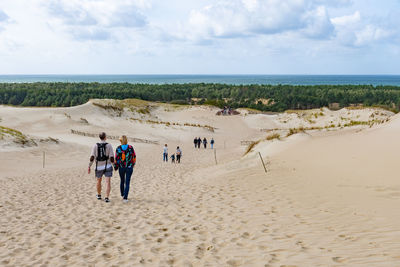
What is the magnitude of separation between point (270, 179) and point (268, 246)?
598cm

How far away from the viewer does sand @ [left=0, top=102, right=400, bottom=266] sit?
5.74 meters

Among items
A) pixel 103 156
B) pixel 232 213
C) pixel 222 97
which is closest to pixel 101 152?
pixel 103 156

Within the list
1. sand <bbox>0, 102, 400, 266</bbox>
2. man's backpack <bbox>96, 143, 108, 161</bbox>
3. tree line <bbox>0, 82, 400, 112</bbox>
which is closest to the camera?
sand <bbox>0, 102, 400, 266</bbox>

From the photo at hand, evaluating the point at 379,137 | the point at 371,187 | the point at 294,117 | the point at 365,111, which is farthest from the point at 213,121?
the point at 371,187

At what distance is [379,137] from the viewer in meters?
13.7

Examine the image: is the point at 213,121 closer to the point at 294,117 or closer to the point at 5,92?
the point at 294,117

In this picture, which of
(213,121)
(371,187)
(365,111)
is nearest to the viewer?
(371,187)

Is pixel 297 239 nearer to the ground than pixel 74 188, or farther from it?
farther from it

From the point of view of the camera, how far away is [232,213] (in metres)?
8.49

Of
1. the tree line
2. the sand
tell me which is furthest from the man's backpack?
the tree line

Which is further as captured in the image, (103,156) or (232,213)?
(103,156)

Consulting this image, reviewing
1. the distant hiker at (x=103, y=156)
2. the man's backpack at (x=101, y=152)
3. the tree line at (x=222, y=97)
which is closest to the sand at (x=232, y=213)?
the distant hiker at (x=103, y=156)

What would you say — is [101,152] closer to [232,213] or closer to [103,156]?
[103,156]

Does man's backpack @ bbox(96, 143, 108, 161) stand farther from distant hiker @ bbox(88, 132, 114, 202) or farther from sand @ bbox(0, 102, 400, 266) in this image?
sand @ bbox(0, 102, 400, 266)
